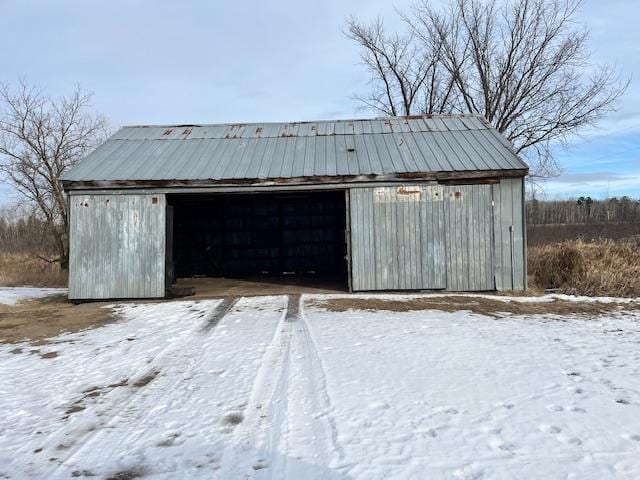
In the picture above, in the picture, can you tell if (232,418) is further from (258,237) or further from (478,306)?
(258,237)

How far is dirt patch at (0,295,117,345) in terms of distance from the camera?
8250 millimetres

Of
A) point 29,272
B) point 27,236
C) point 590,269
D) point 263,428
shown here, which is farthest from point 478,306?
point 27,236

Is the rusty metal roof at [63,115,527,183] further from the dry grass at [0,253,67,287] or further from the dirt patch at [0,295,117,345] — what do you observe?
the dry grass at [0,253,67,287]

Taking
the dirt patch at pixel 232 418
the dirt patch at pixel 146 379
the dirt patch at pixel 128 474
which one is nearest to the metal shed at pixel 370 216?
the dirt patch at pixel 146 379

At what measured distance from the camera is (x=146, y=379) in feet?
18.0

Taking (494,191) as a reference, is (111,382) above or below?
below

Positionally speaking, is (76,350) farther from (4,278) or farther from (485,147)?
(4,278)

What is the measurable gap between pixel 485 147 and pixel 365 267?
15.3ft

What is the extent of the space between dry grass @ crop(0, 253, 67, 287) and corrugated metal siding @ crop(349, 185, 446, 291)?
1257cm

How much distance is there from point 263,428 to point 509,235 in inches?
365

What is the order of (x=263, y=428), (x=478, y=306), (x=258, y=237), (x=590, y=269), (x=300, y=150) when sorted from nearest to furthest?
(x=263, y=428)
(x=478, y=306)
(x=590, y=269)
(x=300, y=150)
(x=258, y=237)

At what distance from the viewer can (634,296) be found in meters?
11.1

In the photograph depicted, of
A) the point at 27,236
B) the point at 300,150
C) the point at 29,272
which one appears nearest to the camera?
the point at 300,150

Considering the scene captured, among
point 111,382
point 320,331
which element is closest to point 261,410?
point 111,382
